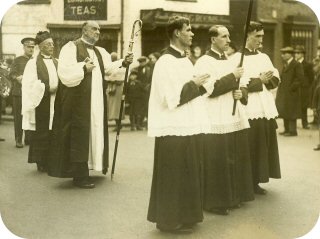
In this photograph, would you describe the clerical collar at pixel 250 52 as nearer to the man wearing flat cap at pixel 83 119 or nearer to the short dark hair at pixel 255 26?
the short dark hair at pixel 255 26

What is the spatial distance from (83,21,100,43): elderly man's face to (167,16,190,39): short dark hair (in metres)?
0.78

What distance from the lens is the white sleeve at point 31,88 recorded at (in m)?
5.50

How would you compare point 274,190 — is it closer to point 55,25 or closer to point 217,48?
point 217,48

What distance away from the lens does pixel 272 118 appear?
575 cm

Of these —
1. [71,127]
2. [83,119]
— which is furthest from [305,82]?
[71,127]

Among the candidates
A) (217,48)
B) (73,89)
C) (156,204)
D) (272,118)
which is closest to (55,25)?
(73,89)

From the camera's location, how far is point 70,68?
5621mm

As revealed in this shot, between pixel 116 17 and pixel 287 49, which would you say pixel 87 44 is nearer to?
pixel 116 17

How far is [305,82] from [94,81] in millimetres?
2395

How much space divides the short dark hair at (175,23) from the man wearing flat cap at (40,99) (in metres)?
1.16

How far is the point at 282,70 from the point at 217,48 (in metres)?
0.94

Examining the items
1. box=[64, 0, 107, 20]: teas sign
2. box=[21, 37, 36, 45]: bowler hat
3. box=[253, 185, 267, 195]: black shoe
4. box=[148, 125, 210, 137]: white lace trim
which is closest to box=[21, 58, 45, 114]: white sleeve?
box=[21, 37, 36, 45]: bowler hat

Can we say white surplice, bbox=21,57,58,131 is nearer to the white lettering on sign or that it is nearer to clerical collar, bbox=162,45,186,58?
the white lettering on sign

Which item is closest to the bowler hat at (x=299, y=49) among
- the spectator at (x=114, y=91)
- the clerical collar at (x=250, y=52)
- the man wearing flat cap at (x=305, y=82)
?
the man wearing flat cap at (x=305, y=82)
